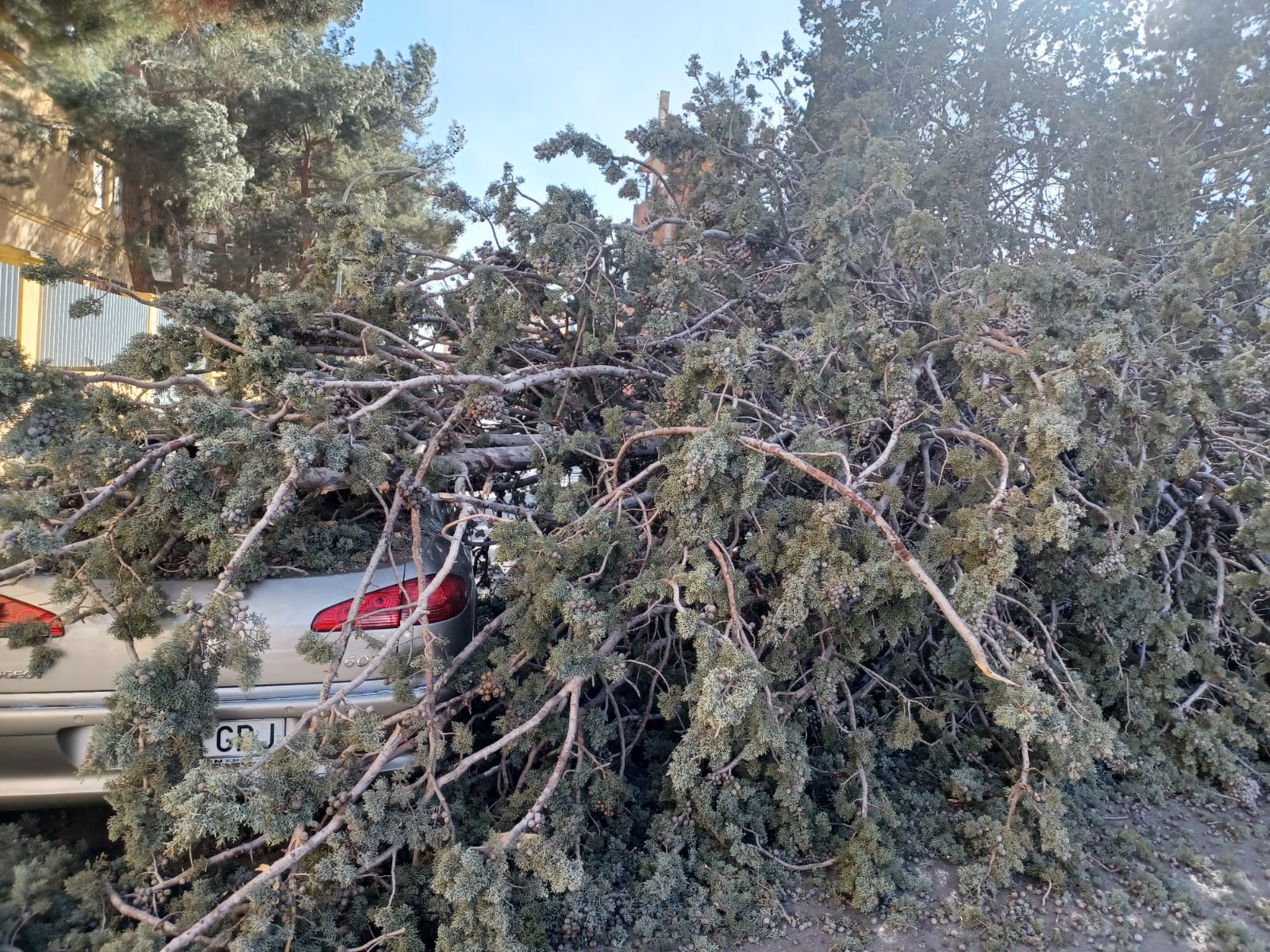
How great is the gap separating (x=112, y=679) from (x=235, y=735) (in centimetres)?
44

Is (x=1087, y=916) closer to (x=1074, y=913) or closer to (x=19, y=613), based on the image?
(x=1074, y=913)

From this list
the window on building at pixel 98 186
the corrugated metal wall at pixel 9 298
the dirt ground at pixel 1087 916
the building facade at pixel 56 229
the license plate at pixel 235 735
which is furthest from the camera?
the window on building at pixel 98 186

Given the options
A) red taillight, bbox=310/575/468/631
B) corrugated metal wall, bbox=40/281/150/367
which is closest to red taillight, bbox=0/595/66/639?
red taillight, bbox=310/575/468/631

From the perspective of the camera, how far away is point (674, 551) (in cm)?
288

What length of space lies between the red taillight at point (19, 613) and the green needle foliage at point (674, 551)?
0.24 metres

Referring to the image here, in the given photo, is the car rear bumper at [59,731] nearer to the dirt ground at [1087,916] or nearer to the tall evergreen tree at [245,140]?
the dirt ground at [1087,916]

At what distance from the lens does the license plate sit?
8.83ft

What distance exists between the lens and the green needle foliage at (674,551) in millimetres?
2307

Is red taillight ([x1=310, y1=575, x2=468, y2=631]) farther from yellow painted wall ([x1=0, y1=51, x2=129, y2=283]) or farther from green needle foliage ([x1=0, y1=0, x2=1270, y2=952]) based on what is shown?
yellow painted wall ([x1=0, y1=51, x2=129, y2=283])

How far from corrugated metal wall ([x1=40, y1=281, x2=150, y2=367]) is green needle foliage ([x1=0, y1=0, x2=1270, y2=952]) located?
29.8ft

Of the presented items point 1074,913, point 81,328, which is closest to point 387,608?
point 1074,913

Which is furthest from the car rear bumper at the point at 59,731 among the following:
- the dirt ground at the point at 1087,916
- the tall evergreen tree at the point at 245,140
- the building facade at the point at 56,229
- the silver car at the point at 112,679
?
the building facade at the point at 56,229

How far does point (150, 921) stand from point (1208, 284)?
16.7 ft

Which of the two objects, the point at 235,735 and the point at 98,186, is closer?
the point at 235,735
